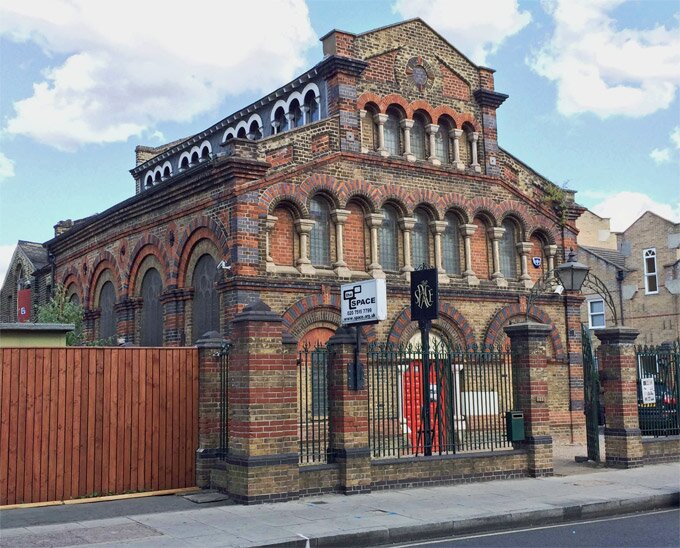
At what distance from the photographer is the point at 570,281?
55.6 ft

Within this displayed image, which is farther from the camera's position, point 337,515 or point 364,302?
point 364,302

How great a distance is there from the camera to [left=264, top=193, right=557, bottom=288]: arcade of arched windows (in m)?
19.6

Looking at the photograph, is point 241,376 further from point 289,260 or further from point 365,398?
point 289,260

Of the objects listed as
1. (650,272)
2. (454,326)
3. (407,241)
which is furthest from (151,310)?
(650,272)

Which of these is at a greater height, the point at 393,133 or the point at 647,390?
the point at 393,133

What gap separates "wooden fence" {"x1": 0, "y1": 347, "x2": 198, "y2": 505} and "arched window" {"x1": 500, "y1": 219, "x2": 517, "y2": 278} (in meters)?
12.0

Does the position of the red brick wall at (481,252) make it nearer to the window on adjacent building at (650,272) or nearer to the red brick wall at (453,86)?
the red brick wall at (453,86)

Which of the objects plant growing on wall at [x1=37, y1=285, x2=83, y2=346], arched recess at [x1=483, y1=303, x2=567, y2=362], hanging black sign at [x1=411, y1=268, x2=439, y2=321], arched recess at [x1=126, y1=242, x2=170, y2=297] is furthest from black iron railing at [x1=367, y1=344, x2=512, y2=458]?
plant growing on wall at [x1=37, y1=285, x2=83, y2=346]

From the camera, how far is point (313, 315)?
19.4m

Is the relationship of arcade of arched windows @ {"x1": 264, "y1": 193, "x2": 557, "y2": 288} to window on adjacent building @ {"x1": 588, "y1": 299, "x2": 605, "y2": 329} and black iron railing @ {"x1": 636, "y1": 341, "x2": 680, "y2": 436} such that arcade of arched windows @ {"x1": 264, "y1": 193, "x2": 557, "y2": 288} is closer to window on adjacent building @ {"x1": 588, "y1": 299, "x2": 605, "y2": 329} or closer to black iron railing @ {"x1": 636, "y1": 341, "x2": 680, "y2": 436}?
black iron railing @ {"x1": 636, "y1": 341, "x2": 680, "y2": 436}

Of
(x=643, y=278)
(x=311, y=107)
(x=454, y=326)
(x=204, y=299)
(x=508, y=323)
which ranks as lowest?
(x=454, y=326)

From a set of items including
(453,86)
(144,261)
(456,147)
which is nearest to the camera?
(456,147)

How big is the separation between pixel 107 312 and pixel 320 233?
9.54 meters

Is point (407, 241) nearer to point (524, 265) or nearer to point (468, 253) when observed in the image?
point (468, 253)
